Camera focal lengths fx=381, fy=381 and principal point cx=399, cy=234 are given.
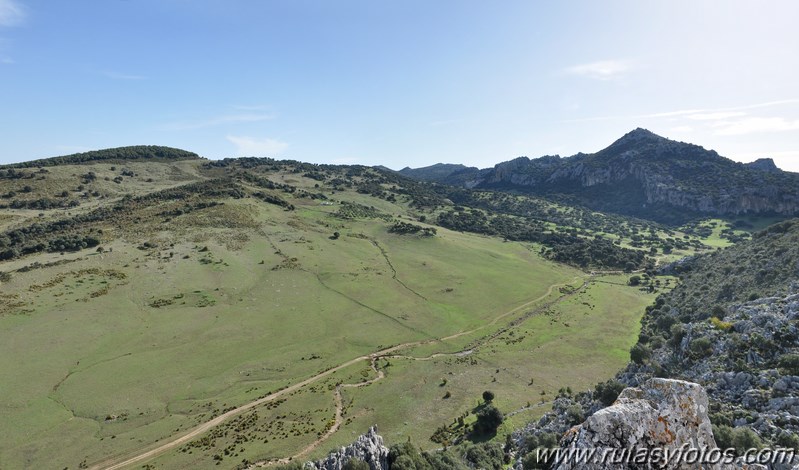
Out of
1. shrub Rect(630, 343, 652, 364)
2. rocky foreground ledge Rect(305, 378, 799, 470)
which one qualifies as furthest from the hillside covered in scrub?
rocky foreground ledge Rect(305, 378, 799, 470)

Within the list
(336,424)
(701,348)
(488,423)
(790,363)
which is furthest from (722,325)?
(336,424)

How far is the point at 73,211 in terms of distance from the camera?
11738cm

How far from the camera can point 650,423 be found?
8.37 metres

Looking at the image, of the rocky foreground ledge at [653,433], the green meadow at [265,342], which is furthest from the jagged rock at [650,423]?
the green meadow at [265,342]

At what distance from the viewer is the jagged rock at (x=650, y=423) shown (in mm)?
8227

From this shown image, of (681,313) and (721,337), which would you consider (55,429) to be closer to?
(721,337)

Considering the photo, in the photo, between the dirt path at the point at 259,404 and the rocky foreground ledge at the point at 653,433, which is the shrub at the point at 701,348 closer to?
the rocky foreground ledge at the point at 653,433

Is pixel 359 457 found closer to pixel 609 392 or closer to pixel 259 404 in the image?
pixel 609 392

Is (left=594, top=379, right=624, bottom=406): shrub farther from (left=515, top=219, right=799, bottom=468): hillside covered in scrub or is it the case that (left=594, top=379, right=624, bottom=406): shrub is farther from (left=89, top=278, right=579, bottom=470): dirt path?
(left=89, top=278, right=579, bottom=470): dirt path

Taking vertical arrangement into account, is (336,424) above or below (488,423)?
below

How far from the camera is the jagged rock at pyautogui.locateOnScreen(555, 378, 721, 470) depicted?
8227 mm

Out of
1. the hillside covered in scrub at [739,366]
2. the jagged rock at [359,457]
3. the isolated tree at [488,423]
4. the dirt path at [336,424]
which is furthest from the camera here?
the isolated tree at [488,423]

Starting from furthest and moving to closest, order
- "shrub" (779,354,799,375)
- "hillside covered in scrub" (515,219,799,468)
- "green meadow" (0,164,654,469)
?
"green meadow" (0,164,654,469) → "shrub" (779,354,799,375) → "hillside covered in scrub" (515,219,799,468)

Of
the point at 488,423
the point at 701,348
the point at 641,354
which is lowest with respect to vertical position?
the point at 488,423
